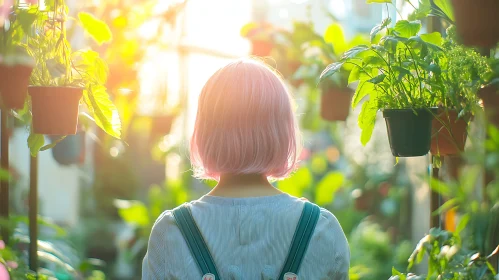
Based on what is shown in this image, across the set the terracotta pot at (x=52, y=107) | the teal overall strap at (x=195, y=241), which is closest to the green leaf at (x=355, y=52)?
the teal overall strap at (x=195, y=241)

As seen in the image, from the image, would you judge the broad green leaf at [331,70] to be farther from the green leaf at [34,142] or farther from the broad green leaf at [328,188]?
the broad green leaf at [328,188]

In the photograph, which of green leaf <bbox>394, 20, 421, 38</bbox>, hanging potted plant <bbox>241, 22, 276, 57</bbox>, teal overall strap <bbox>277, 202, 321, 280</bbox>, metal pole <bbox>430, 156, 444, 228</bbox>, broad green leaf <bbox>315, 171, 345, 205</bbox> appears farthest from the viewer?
broad green leaf <bbox>315, 171, 345, 205</bbox>

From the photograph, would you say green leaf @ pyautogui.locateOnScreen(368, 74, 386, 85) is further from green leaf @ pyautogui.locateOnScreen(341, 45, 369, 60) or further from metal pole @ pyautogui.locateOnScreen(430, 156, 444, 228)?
metal pole @ pyautogui.locateOnScreen(430, 156, 444, 228)

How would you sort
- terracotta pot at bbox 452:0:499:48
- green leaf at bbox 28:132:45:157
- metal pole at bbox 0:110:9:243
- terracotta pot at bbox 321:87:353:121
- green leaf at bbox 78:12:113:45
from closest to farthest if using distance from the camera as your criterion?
terracotta pot at bbox 452:0:499:48
green leaf at bbox 28:132:45:157
metal pole at bbox 0:110:9:243
green leaf at bbox 78:12:113:45
terracotta pot at bbox 321:87:353:121

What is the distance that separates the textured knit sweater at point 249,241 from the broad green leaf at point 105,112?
625 millimetres

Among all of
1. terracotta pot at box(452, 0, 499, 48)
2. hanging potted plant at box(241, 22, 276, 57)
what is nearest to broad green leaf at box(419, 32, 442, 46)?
terracotta pot at box(452, 0, 499, 48)

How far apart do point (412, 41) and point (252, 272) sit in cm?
73

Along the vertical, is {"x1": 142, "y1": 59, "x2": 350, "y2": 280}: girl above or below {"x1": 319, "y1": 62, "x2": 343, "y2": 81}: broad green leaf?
below

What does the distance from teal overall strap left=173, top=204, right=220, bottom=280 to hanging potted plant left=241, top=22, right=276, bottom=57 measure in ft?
8.13

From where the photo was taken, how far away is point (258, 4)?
1023 centimetres

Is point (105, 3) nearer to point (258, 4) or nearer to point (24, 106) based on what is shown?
point (24, 106)

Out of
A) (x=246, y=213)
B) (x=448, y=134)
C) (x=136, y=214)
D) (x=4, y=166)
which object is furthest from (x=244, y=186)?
(x=136, y=214)

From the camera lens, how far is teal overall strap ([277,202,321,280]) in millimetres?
1524

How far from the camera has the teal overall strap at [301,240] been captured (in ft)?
5.00
